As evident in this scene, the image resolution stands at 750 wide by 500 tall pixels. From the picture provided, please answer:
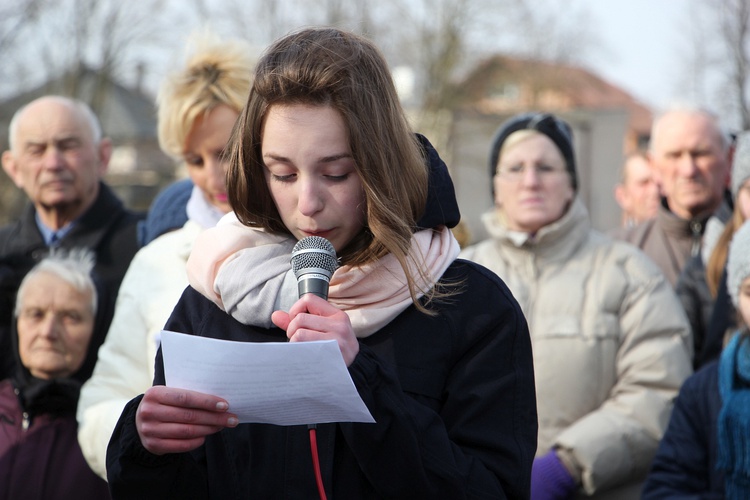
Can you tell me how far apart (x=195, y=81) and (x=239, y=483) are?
215 centimetres

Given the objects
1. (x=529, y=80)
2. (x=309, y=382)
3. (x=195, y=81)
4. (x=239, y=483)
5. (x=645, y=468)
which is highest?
(x=529, y=80)

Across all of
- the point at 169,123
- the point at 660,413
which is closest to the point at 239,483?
the point at 169,123

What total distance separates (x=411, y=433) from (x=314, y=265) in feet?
1.31

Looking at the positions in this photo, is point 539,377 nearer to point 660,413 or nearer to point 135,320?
point 660,413

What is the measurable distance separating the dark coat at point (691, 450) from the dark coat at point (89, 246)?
2437 mm

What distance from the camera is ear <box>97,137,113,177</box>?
5.63 metres

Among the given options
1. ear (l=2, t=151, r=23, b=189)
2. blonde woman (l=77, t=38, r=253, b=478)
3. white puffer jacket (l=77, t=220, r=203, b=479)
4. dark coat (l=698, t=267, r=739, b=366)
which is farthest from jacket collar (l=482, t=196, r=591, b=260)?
ear (l=2, t=151, r=23, b=189)

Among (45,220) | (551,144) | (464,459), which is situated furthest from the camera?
(45,220)

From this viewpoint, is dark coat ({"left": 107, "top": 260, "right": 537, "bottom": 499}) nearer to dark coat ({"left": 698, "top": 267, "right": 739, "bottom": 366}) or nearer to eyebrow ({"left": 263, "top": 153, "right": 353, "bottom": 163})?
eyebrow ({"left": 263, "top": 153, "right": 353, "bottom": 163})

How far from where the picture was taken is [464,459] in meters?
2.13

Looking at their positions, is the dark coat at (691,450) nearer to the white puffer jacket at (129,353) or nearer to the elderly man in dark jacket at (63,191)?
the white puffer jacket at (129,353)

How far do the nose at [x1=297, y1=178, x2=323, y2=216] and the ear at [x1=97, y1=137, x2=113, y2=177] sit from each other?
373 centimetres

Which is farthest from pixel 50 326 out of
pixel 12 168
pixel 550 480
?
pixel 550 480

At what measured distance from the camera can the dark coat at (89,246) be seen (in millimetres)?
4516
